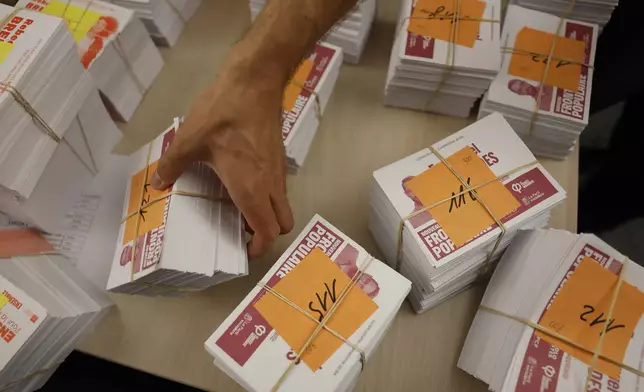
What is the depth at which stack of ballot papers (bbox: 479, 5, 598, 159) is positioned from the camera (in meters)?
1.14

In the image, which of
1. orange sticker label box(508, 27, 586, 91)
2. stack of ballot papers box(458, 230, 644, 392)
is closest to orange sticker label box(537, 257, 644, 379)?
stack of ballot papers box(458, 230, 644, 392)

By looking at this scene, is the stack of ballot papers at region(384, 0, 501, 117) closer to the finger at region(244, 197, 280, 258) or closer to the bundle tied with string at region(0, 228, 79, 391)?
the finger at region(244, 197, 280, 258)

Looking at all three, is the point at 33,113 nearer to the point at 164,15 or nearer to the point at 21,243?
the point at 21,243

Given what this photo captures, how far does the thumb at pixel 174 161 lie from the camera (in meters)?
0.90

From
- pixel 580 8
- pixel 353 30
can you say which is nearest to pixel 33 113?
pixel 353 30

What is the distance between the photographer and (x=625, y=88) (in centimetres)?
135

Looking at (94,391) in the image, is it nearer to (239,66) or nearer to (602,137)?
(239,66)

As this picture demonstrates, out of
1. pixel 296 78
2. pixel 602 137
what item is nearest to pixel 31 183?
pixel 296 78

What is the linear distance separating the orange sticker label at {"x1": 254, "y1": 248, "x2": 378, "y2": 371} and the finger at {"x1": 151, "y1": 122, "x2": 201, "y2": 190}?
258 mm

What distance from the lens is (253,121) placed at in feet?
2.94

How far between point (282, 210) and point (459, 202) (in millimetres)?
318

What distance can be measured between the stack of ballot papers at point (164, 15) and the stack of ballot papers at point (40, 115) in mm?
266

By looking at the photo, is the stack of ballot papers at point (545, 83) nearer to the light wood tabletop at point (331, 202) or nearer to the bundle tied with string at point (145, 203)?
the light wood tabletop at point (331, 202)

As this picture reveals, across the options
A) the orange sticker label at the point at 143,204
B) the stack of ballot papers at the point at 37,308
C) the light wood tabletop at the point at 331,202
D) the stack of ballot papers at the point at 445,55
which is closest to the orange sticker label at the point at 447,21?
the stack of ballot papers at the point at 445,55
